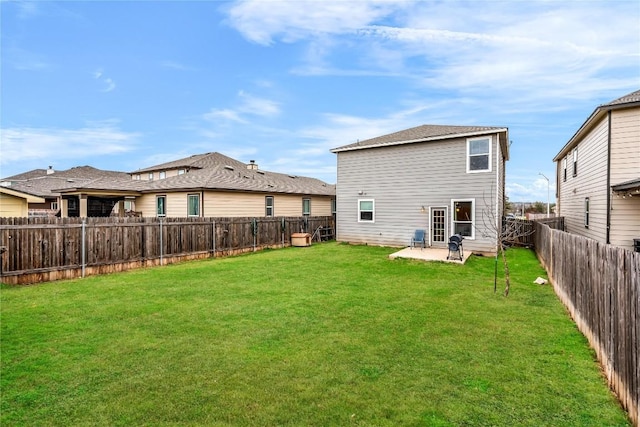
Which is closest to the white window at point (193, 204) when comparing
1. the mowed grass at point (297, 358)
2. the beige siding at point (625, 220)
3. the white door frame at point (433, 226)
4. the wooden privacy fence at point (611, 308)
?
the mowed grass at point (297, 358)

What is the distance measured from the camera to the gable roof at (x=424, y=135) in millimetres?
14957

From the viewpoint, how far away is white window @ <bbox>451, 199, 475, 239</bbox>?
1519cm

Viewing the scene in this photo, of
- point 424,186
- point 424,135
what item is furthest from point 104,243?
point 424,135

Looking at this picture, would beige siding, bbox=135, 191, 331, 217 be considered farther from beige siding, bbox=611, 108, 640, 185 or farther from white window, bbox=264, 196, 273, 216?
beige siding, bbox=611, 108, 640, 185

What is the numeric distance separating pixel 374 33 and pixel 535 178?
30.9m

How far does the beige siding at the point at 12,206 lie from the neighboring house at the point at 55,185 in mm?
860

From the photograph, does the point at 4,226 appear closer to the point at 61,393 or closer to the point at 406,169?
the point at 61,393

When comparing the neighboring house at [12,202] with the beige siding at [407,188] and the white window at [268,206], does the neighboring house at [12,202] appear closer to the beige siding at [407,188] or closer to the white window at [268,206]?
the white window at [268,206]

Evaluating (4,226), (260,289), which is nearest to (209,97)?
(4,226)

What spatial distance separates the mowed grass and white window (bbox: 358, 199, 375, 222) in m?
9.63

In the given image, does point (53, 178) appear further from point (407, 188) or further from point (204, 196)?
point (407, 188)

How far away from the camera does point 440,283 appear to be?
944 centimetres

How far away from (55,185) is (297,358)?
41912 mm

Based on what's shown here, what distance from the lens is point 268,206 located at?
22.3 meters
